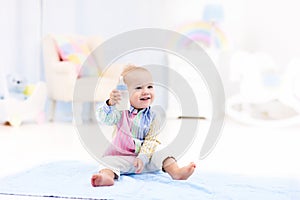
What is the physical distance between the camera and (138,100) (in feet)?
5.33

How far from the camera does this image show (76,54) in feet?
12.2

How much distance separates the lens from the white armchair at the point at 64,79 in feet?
11.6

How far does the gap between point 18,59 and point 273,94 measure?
6.38ft

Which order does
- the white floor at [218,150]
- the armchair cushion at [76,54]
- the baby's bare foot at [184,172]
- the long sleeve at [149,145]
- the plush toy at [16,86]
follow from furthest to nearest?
the armchair cushion at [76,54], the plush toy at [16,86], the white floor at [218,150], the long sleeve at [149,145], the baby's bare foot at [184,172]

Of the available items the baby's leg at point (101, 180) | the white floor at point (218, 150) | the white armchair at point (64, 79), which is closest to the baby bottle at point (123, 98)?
the baby's leg at point (101, 180)

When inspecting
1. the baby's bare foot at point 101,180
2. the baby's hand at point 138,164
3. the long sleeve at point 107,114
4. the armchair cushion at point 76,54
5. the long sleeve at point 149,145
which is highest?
the armchair cushion at point 76,54

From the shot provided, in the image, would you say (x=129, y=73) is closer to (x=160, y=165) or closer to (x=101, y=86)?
(x=160, y=165)

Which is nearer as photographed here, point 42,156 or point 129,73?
point 129,73

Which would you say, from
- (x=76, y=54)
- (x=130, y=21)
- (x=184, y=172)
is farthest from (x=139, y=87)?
(x=130, y=21)

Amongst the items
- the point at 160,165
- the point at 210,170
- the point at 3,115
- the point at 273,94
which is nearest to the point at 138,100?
the point at 160,165

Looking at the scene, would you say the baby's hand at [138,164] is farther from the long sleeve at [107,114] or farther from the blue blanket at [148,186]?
the long sleeve at [107,114]

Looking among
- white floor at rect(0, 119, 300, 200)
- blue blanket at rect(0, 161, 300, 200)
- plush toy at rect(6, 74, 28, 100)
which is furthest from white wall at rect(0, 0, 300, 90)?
blue blanket at rect(0, 161, 300, 200)

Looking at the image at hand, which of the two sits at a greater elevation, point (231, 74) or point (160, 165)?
point (231, 74)

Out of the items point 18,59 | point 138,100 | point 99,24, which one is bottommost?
point 138,100
